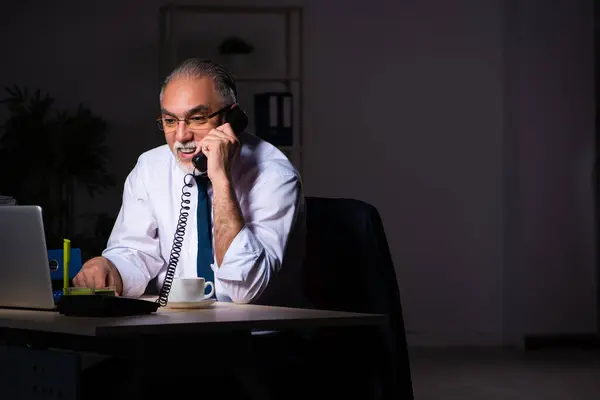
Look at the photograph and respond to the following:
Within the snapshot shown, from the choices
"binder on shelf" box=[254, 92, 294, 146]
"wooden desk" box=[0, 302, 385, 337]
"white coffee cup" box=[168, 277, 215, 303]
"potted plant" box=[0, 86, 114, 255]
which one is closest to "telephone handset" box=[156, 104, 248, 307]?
"white coffee cup" box=[168, 277, 215, 303]

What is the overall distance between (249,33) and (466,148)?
5.15 feet

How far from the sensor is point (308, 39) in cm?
656

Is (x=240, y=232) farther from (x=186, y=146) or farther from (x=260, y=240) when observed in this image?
(x=186, y=146)

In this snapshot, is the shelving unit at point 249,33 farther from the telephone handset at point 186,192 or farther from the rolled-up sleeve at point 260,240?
the rolled-up sleeve at point 260,240

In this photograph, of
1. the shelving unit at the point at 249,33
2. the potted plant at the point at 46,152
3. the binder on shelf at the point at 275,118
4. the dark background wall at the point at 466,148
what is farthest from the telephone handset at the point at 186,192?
the dark background wall at the point at 466,148

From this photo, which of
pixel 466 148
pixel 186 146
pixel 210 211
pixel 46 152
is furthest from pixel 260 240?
pixel 466 148

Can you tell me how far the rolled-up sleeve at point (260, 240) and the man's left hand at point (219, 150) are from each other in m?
0.11

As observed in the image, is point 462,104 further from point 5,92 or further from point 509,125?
point 5,92

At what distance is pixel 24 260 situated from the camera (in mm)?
1958

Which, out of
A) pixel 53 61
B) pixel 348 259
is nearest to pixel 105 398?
pixel 348 259

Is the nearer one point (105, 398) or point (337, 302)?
point (105, 398)

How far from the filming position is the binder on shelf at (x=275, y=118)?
5.90 m

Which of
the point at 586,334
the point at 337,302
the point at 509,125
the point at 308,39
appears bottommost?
the point at 586,334

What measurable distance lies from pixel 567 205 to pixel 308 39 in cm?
196
